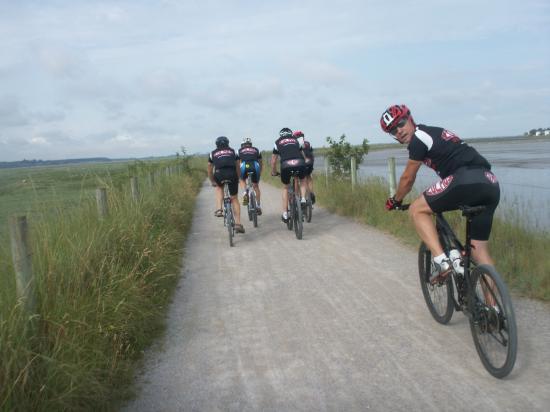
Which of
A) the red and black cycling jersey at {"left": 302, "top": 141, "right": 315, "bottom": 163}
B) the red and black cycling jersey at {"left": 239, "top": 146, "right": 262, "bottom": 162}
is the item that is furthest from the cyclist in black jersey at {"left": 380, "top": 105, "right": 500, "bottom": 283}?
the red and black cycling jersey at {"left": 302, "top": 141, "right": 315, "bottom": 163}

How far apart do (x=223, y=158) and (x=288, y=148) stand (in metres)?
1.29

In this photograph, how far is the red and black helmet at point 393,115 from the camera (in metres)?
4.58

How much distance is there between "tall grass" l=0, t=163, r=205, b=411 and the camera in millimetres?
3229

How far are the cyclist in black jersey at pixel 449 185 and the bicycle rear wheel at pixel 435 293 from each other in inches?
8.8

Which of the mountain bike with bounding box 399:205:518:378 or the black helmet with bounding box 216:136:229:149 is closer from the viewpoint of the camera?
the mountain bike with bounding box 399:205:518:378

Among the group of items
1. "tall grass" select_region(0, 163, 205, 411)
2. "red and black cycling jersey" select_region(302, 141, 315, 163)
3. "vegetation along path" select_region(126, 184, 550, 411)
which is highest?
"red and black cycling jersey" select_region(302, 141, 315, 163)

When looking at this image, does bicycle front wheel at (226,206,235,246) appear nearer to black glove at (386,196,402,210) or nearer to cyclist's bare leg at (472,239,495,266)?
black glove at (386,196,402,210)

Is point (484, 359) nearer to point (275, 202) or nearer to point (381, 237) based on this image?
point (381, 237)

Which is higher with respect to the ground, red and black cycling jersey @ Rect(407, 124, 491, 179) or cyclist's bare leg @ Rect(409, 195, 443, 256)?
red and black cycling jersey @ Rect(407, 124, 491, 179)

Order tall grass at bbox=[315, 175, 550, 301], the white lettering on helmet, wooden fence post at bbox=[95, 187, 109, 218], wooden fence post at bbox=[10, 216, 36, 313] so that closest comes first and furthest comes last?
wooden fence post at bbox=[10, 216, 36, 313] < the white lettering on helmet < tall grass at bbox=[315, 175, 550, 301] < wooden fence post at bbox=[95, 187, 109, 218]

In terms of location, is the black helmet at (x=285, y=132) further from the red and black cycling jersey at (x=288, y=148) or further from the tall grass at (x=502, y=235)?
the tall grass at (x=502, y=235)

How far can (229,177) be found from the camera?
9844mm

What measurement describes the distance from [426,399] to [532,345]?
4.42ft

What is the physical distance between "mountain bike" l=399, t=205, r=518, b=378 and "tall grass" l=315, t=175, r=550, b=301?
5.08ft
